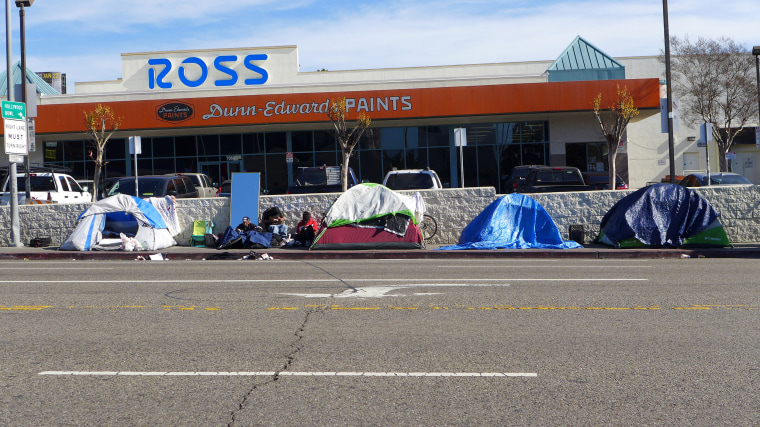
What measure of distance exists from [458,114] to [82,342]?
25.1 metres

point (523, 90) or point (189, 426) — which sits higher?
point (523, 90)

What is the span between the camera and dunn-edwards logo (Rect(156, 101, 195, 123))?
3086 cm

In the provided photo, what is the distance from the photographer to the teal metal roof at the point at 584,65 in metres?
35.9

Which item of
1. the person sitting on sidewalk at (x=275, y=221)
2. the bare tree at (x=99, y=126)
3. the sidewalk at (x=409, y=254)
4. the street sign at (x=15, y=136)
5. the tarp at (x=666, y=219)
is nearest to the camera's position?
the sidewalk at (x=409, y=254)

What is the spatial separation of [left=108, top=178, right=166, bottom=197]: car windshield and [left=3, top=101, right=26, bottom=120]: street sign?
10.4 feet

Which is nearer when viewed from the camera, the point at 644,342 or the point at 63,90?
the point at 644,342

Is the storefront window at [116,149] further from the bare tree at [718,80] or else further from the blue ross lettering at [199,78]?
the bare tree at [718,80]

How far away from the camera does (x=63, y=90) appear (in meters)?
61.0

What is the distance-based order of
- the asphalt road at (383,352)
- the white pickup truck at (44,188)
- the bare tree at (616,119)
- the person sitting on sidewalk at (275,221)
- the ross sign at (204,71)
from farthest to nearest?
the ross sign at (204,71)
the bare tree at (616,119)
the white pickup truck at (44,188)
the person sitting on sidewalk at (275,221)
the asphalt road at (383,352)

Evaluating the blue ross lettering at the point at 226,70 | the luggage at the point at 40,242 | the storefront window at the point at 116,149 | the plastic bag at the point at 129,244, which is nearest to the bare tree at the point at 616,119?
the plastic bag at the point at 129,244

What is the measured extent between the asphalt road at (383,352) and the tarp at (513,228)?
5.72 meters

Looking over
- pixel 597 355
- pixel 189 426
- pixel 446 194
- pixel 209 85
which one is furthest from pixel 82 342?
pixel 209 85

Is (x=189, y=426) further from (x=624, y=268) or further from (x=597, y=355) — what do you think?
(x=624, y=268)

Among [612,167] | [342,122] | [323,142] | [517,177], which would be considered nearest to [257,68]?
[323,142]
